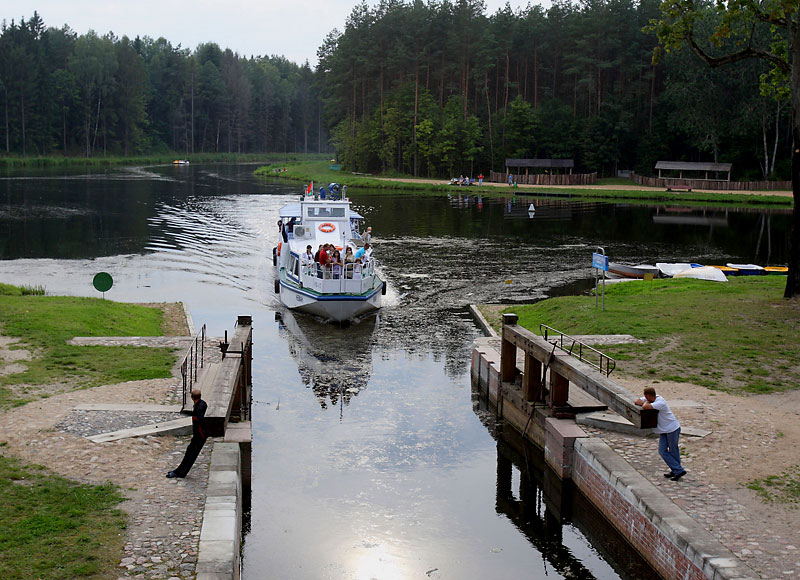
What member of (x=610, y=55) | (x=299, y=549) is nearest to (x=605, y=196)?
(x=610, y=55)

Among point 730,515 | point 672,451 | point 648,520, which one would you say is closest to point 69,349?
point 672,451

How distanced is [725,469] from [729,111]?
95.2m

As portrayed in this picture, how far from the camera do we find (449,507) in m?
18.4

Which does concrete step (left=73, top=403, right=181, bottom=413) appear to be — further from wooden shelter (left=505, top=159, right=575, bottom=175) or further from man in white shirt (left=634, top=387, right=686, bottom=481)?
wooden shelter (left=505, top=159, right=575, bottom=175)

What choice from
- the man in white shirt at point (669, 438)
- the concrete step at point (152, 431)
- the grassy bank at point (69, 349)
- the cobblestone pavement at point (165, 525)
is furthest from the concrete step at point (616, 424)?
the grassy bank at point (69, 349)

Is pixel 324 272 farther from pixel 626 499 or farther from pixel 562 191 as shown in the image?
pixel 562 191

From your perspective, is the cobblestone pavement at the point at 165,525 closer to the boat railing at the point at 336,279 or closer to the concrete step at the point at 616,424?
the concrete step at the point at 616,424

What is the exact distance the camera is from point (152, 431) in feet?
59.7

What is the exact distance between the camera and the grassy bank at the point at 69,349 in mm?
21781

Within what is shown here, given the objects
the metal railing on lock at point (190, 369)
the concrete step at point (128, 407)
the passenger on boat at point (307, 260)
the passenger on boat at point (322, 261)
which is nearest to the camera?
the concrete step at point (128, 407)

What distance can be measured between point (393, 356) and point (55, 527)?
58.0ft

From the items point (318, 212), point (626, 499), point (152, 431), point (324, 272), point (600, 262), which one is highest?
point (318, 212)

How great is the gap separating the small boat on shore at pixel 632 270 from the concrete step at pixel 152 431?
103 feet

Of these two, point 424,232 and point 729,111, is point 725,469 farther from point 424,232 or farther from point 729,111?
point 729,111
